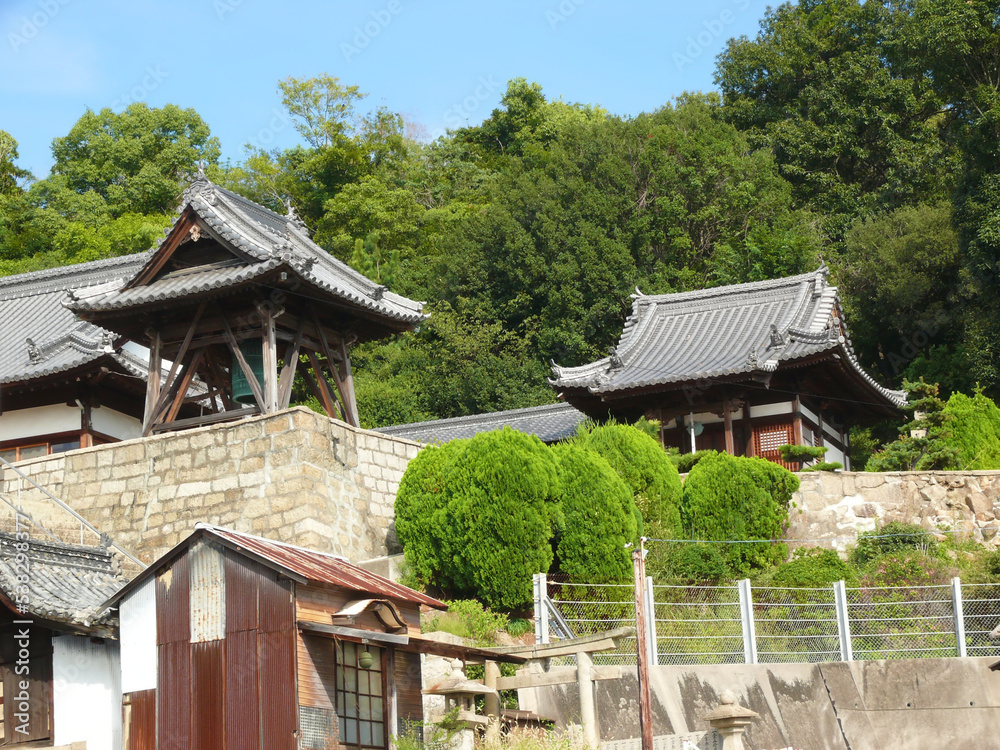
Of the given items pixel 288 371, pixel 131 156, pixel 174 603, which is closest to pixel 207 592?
pixel 174 603

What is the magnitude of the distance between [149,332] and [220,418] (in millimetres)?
2325

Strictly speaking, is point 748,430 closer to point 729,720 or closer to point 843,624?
point 843,624

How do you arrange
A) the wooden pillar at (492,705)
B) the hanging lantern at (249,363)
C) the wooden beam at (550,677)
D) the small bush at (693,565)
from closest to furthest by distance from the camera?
the wooden pillar at (492,705)
the wooden beam at (550,677)
the small bush at (693,565)
the hanging lantern at (249,363)

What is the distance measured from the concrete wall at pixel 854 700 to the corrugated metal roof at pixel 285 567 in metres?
4.23

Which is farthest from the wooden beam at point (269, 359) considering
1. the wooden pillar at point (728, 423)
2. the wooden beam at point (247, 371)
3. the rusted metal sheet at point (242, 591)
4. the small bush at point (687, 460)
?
the wooden pillar at point (728, 423)

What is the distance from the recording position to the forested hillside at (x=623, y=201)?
3956 centimetres

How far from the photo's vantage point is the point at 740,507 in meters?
23.4

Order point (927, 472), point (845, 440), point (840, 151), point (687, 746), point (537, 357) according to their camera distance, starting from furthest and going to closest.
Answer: point (840, 151) → point (537, 357) → point (845, 440) → point (927, 472) → point (687, 746)

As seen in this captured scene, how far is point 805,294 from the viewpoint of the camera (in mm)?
32438

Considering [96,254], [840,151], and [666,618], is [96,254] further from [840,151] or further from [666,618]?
[666,618]

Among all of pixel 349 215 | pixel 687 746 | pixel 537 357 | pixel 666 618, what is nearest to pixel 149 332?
pixel 666 618

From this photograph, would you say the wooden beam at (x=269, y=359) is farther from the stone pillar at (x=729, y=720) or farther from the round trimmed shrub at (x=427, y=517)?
the stone pillar at (x=729, y=720)

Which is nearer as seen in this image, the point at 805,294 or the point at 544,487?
the point at 544,487

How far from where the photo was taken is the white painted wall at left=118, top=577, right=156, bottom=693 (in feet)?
46.8
